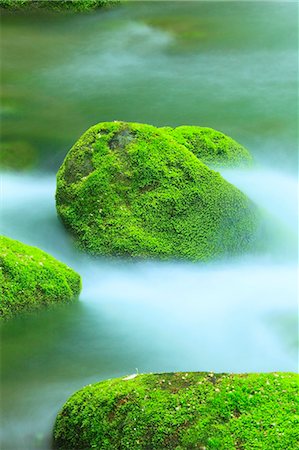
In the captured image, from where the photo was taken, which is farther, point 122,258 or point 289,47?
point 289,47

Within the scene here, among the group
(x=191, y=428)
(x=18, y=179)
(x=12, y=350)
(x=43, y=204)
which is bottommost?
(x=191, y=428)

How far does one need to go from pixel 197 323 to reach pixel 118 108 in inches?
230

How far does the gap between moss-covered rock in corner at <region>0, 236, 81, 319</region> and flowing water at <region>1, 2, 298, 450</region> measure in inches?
5.5

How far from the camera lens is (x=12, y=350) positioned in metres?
5.52

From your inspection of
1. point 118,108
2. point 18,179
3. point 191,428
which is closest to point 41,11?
point 118,108

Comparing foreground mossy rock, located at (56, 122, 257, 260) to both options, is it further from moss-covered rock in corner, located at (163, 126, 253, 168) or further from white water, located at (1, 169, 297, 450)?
moss-covered rock in corner, located at (163, 126, 253, 168)

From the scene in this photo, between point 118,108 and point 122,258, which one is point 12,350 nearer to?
point 122,258

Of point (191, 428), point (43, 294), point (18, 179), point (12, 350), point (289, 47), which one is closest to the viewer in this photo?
point (191, 428)

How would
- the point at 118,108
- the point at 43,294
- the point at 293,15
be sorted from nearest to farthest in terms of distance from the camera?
the point at 43,294
the point at 118,108
the point at 293,15

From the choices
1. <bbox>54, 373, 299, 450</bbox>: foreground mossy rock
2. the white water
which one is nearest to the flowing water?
the white water

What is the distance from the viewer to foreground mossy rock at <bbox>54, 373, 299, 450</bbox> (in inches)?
164

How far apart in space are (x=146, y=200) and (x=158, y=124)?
141 inches

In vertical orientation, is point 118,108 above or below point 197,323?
above

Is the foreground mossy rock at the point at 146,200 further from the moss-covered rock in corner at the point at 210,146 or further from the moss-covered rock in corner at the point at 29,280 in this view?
the moss-covered rock in corner at the point at 210,146
